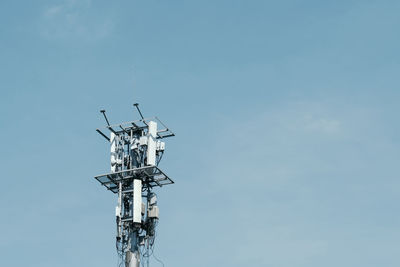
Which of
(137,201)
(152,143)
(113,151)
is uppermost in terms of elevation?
(113,151)

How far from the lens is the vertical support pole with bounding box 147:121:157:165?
7512cm

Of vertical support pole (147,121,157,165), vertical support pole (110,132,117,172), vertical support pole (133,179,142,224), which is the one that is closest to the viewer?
vertical support pole (133,179,142,224)

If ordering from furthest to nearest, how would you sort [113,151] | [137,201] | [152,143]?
[113,151], [152,143], [137,201]

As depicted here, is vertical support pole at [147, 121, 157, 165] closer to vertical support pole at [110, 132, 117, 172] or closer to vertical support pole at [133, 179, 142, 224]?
vertical support pole at [133, 179, 142, 224]

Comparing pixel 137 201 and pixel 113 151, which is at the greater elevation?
pixel 113 151

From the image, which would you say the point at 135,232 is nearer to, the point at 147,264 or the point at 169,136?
the point at 147,264

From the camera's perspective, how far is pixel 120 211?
74.2 metres

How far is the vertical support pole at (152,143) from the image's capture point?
246 feet

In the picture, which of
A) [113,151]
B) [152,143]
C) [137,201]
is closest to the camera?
[137,201]

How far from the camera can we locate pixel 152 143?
7569 cm

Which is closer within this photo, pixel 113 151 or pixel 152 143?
pixel 152 143

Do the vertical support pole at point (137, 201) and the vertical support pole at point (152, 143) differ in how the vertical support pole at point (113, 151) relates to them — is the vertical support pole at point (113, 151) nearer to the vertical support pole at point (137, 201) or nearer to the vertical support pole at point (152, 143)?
the vertical support pole at point (137, 201)

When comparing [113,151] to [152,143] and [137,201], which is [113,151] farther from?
[137,201]

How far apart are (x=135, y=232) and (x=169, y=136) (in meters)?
8.44
